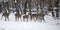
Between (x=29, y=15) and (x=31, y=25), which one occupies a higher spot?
(x=29, y=15)

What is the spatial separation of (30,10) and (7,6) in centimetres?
31

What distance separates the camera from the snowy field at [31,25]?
4.60 feet

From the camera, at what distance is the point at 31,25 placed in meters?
1.46

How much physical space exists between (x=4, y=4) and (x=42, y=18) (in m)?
0.54

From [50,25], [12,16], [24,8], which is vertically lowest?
[50,25]

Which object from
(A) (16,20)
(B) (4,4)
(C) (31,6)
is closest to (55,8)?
(C) (31,6)

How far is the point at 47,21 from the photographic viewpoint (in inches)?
55.7

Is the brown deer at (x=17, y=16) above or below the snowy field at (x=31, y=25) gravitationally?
above

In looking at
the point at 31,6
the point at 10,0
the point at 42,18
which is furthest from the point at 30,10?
the point at 10,0

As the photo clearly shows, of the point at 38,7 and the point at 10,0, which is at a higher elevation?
the point at 10,0

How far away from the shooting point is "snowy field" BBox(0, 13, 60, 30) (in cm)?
140

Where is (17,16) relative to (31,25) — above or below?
above

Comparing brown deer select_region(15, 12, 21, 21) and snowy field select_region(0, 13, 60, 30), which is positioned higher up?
Result: brown deer select_region(15, 12, 21, 21)

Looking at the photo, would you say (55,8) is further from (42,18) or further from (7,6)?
(7,6)
